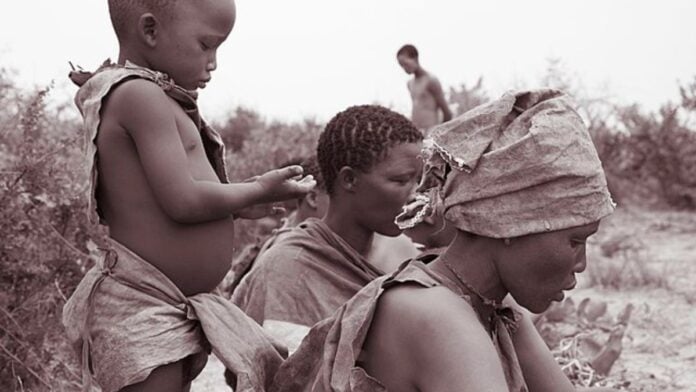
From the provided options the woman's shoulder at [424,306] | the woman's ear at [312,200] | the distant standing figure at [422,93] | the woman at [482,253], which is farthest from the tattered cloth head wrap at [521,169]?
the distant standing figure at [422,93]

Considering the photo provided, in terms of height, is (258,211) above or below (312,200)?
above

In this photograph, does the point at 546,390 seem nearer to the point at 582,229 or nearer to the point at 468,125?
the point at 582,229

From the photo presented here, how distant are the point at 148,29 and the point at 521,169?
3.52 feet

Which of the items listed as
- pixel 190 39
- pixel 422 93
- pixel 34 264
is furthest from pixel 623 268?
pixel 190 39

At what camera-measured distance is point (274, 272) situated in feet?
12.2

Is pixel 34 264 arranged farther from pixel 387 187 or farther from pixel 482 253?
pixel 482 253

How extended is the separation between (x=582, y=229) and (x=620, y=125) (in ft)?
38.1

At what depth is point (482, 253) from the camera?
7.61ft

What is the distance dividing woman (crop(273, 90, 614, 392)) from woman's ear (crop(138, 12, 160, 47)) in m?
0.83

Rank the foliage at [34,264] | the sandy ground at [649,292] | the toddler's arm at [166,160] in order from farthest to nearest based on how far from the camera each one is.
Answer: the sandy ground at [649,292], the foliage at [34,264], the toddler's arm at [166,160]

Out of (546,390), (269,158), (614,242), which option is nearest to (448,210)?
(546,390)

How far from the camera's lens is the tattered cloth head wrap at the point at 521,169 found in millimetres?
2197

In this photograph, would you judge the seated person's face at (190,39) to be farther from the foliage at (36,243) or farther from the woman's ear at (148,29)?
the foliage at (36,243)

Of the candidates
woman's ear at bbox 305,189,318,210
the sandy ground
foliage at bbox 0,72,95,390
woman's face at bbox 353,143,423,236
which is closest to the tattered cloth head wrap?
woman's face at bbox 353,143,423,236
